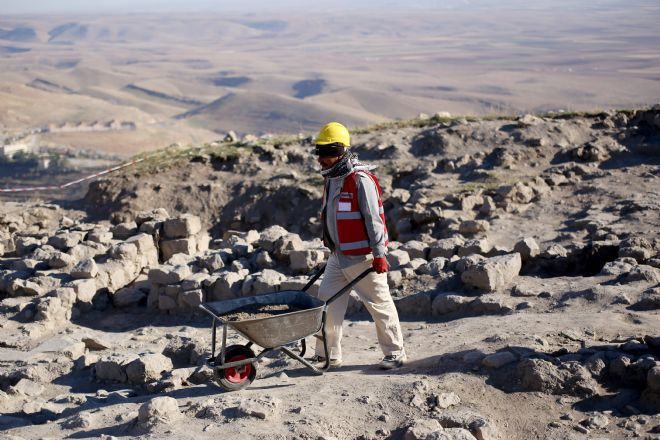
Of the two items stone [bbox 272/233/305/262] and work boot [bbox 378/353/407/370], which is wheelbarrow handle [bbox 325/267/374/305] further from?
stone [bbox 272/233/305/262]

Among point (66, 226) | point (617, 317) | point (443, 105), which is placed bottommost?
point (443, 105)

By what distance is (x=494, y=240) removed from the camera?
34.0ft

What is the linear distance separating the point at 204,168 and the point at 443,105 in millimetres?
62587

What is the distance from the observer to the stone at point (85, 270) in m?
9.23

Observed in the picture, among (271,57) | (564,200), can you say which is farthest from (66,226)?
(271,57)

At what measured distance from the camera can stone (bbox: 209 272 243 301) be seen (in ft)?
28.5

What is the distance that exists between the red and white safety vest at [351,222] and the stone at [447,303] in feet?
6.45

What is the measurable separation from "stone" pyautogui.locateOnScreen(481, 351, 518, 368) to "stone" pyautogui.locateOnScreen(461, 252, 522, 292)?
202 centimetres

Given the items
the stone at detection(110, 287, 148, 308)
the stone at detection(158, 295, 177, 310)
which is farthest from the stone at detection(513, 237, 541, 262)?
the stone at detection(110, 287, 148, 308)

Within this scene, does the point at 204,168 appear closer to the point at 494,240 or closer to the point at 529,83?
the point at 494,240

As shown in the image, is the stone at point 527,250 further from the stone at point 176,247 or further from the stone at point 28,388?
the stone at point 28,388

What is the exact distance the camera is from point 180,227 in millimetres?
11094

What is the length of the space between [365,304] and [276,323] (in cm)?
88

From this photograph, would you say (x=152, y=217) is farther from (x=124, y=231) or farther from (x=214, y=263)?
(x=214, y=263)
